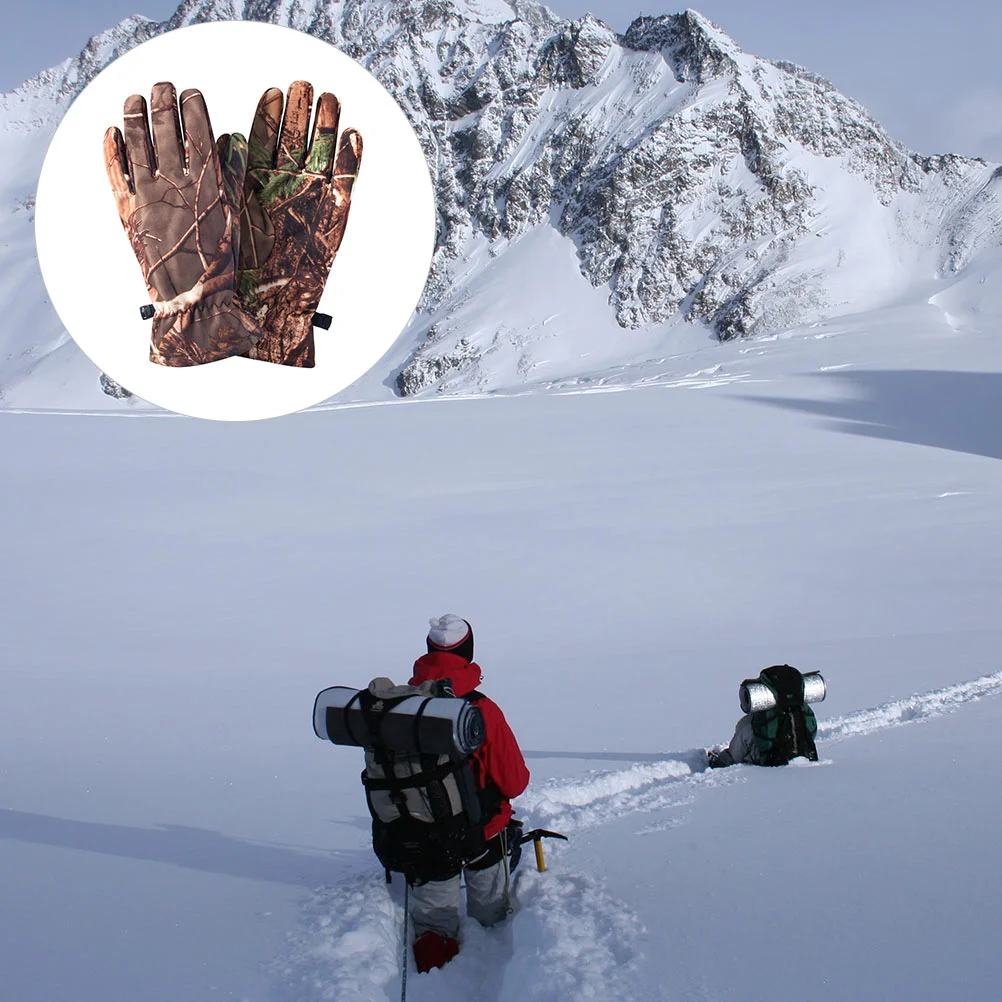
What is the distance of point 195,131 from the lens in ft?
11.2

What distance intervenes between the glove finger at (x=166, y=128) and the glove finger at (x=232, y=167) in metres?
0.15

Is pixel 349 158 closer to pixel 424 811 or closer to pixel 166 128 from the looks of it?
pixel 166 128

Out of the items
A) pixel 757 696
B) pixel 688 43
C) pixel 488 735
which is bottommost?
pixel 757 696

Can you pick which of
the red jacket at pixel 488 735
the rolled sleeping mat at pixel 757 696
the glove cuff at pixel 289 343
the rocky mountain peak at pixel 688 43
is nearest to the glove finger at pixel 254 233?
the glove cuff at pixel 289 343

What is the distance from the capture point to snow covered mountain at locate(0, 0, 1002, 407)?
3319 inches

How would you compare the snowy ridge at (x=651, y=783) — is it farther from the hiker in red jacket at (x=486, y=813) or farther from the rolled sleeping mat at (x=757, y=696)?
the hiker in red jacket at (x=486, y=813)

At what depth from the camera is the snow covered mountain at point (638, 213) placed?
277 feet

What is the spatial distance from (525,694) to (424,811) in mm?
3445

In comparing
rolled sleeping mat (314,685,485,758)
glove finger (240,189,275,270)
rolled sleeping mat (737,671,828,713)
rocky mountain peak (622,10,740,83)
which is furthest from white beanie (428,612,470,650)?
rocky mountain peak (622,10,740,83)

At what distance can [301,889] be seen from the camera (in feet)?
12.3

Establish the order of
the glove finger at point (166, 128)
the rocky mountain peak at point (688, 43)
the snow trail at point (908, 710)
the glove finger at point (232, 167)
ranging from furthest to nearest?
the rocky mountain peak at point (688, 43) < the snow trail at point (908, 710) < the glove finger at point (232, 167) < the glove finger at point (166, 128)

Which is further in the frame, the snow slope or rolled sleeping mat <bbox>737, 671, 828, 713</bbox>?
rolled sleeping mat <bbox>737, 671, 828, 713</bbox>

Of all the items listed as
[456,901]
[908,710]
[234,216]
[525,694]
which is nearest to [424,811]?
[456,901]

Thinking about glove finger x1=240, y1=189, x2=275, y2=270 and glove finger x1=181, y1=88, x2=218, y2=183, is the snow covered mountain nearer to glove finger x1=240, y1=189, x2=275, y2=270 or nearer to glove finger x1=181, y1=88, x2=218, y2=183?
glove finger x1=240, y1=189, x2=275, y2=270
